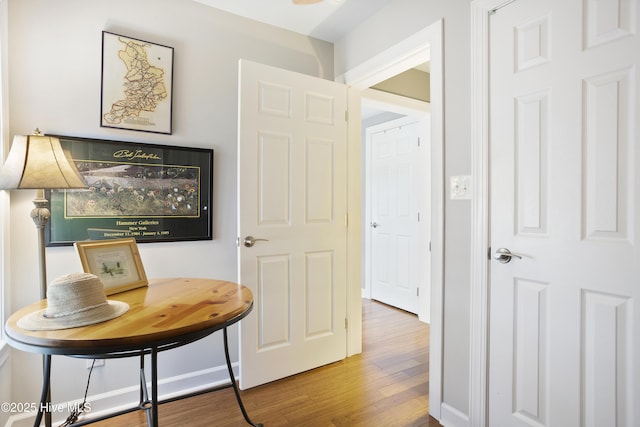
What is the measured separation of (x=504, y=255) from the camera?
151 cm

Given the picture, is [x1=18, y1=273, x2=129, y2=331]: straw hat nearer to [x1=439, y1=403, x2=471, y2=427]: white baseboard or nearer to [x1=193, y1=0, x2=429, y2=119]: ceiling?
[x1=439, y1=403, x2=471, y2=427]: white baseboard

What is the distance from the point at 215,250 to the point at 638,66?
88.1 inches

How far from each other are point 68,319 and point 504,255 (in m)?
1.72

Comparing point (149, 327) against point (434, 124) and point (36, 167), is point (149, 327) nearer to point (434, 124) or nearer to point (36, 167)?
point (36, 167)

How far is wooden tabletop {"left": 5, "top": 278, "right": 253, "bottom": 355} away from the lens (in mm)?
904

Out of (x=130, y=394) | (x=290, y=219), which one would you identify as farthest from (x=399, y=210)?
(x=130, y=394)

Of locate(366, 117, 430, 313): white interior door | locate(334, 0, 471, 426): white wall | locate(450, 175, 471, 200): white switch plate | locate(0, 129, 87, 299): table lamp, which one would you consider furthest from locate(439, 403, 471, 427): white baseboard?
locate(0, 129, 87, 299): table lamp

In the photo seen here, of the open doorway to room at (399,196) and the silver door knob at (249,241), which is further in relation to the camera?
the open doorway to room at (399,196)

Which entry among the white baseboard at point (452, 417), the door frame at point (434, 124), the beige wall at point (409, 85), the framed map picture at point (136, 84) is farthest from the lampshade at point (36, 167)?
the beige wall at point (409, 85)

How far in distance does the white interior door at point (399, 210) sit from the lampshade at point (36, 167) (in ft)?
9.94

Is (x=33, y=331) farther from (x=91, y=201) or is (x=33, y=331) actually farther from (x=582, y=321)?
(x=582, y=321)

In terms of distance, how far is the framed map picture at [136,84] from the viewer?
6.09ft

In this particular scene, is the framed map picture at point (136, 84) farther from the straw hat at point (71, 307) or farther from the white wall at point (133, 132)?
the straw hat at point (71, 307)

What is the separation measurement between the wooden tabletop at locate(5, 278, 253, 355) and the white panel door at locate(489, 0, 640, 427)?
1.24 metres
